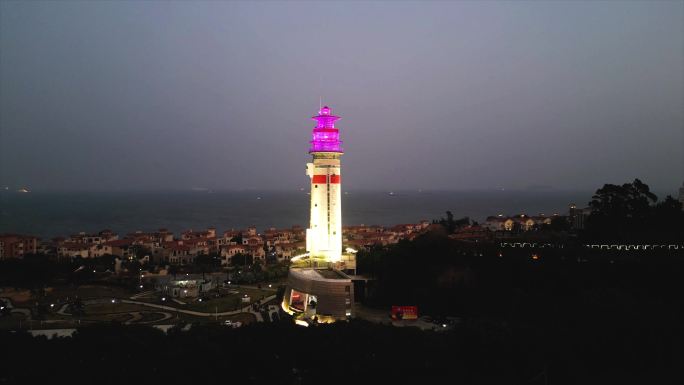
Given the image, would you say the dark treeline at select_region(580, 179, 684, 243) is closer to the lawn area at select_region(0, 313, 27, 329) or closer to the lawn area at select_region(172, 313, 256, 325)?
the lawn area at select_region(172, 313, 256, 325)

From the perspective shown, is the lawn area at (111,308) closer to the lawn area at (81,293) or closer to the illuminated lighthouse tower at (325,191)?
the lawn area at (81,293)

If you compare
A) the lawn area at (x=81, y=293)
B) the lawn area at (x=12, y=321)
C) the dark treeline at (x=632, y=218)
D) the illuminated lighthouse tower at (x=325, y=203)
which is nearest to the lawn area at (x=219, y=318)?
the illuminated lighthouse tower at (x=325, y=203)

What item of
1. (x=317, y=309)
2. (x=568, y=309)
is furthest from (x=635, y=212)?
(x=317, y=309)

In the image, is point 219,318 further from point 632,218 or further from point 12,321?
point 632,218

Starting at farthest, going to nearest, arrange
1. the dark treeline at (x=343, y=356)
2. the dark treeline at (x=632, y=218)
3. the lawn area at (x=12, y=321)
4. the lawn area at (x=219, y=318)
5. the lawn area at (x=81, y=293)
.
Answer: the lawn area at (x=81, y=293), the dark treeline at (x=632, y=218), the lawn area at (x=219, y=318), the lawn area at (x=12, y=321), the dark treeline at (x=343, y=356)

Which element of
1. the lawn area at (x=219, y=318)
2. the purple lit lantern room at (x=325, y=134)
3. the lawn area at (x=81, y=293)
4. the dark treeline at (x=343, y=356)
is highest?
the purple lit lantern room at (x=325, y=134)

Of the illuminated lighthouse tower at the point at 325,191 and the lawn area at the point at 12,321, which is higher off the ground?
the illuminated lighthouse tower at the point at 325,191

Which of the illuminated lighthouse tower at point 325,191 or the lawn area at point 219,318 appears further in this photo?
the illuminated lighthouse tower at point 325,191

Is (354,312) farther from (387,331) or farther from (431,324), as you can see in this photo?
(387,331)

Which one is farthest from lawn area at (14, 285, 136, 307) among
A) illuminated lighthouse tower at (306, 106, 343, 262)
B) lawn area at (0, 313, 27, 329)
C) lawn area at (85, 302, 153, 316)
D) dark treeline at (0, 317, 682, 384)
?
dark treeline at (0, 317, 682, 384)
